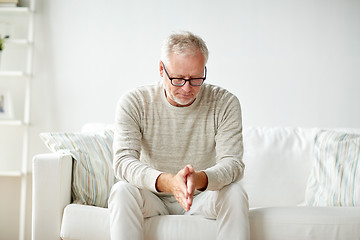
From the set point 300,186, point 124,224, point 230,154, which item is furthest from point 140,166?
point 300,186

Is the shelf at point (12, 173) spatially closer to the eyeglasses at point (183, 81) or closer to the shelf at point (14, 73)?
the shelf at point (14, 73)

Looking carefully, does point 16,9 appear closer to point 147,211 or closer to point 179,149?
point 179,149

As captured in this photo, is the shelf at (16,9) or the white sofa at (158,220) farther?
the shelf at (16,9)

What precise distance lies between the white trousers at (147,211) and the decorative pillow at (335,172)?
0.77 metres

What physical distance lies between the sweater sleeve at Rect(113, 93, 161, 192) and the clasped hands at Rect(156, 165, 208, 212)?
4 cm

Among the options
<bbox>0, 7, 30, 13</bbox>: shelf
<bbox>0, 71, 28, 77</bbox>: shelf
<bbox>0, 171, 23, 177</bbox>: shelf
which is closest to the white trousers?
<bbox>0, 171, 23, 177</bbox>: shelf

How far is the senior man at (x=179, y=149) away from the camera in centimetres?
168

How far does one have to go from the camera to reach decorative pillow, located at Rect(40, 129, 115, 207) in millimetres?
2127

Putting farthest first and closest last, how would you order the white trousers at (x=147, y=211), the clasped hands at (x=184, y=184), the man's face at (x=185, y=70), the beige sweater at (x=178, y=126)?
the beige sweater at (x=178, y=126), the man's face at (x=185, y=70), the white trousers at (x=147, y=211), the clasped hands at (x=184, y=184)

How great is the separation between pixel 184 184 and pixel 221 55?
5.35 feet

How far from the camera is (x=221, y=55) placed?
119 inches

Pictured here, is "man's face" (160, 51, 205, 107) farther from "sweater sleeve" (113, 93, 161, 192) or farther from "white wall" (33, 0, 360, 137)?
"white wall" (33, 0, 360, 137)

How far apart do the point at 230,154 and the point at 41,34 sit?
75.8 inches

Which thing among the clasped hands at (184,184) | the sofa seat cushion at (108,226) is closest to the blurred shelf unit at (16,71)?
the sofa seat cushion at (108,226)
